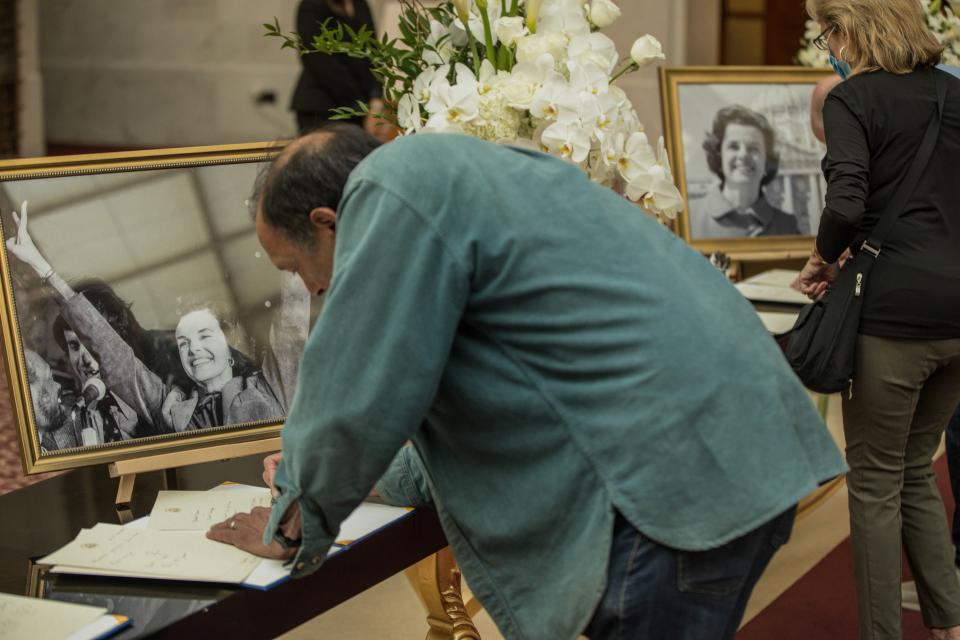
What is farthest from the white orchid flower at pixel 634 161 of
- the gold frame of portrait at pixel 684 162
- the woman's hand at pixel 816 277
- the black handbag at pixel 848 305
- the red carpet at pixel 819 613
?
the red carpet at pixel 819 613

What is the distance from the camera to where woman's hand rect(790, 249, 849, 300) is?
9.18ft

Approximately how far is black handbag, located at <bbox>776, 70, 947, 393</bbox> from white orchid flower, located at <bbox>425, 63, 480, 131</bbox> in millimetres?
919

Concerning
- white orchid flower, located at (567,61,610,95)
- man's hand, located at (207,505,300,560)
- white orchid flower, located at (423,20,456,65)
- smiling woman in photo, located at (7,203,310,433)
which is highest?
white orchid flower, located at (423,20,456,65)

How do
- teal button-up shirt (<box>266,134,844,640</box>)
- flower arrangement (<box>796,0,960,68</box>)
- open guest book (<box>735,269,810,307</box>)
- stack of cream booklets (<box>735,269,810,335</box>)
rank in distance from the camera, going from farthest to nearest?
1. flower arrangement (<box>796,0,960,68</box>)
2. open guest book (<box>735,269,810,307</box>)
3. stack of cream booklets (<box>735,269,810,335</box>)
4. teal button-up shirt (<box>266,134,844,640</box>)

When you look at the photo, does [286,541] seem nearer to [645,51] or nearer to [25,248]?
[25,248]

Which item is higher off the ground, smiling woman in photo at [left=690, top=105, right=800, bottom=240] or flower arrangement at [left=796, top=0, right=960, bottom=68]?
flower arrangement at [left=796, top=0, right=960, bottom=68]

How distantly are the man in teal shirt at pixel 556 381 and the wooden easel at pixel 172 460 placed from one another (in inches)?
25.8

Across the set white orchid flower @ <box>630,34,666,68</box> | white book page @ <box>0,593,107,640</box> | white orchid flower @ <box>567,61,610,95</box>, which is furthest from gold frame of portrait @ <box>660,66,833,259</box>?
white book page @ <box>0,593,107,640</box>

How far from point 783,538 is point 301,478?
60 centimetres

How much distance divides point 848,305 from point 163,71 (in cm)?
1023

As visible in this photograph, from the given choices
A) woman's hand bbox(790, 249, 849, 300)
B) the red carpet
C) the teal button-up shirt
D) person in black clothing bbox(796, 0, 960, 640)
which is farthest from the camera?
the red carpet

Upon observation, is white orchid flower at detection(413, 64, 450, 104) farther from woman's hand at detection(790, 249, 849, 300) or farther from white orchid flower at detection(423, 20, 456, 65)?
woman's hand at detection(790, 249, 849, 300)

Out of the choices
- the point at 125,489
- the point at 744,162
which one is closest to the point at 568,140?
the point at 125,489

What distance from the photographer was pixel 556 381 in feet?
4.38
